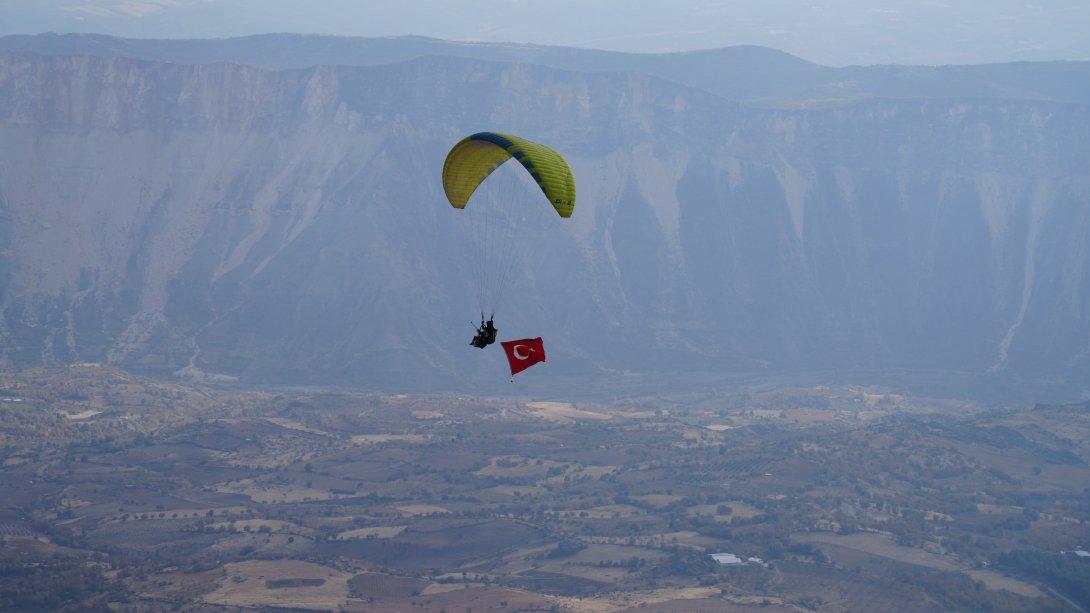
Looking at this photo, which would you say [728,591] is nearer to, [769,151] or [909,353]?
[909,353]

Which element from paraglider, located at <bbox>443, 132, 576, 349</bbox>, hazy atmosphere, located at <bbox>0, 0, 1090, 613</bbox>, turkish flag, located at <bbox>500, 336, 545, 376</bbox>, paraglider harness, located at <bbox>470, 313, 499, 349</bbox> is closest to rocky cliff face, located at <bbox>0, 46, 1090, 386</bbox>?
hazy atmosphere, located at <bbox>0, 0, 1090, 613</bbox>

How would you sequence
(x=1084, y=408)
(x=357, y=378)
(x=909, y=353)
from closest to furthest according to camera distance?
(x=1084, y=408) → (x=357, y=378) → (x=909, y=353)

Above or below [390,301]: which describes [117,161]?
above

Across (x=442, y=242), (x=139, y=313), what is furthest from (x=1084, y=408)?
(x=139, y=313)

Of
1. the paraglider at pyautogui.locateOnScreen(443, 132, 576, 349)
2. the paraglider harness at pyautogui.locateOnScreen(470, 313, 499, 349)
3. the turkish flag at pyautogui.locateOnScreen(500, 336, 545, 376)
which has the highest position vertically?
the paraglider at pyautogui.locateOnScreen(443, 132, 576, 349)

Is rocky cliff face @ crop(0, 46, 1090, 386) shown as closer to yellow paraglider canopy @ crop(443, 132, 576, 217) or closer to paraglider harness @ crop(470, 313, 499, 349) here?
yellow paraglider canopy @ crop(443, 132, 576, 217)

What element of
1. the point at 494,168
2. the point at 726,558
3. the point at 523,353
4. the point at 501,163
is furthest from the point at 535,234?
the point at 501,163

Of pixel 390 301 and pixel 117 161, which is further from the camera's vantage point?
pixel 117 161

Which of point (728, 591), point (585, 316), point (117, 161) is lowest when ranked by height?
point (728, 591)
